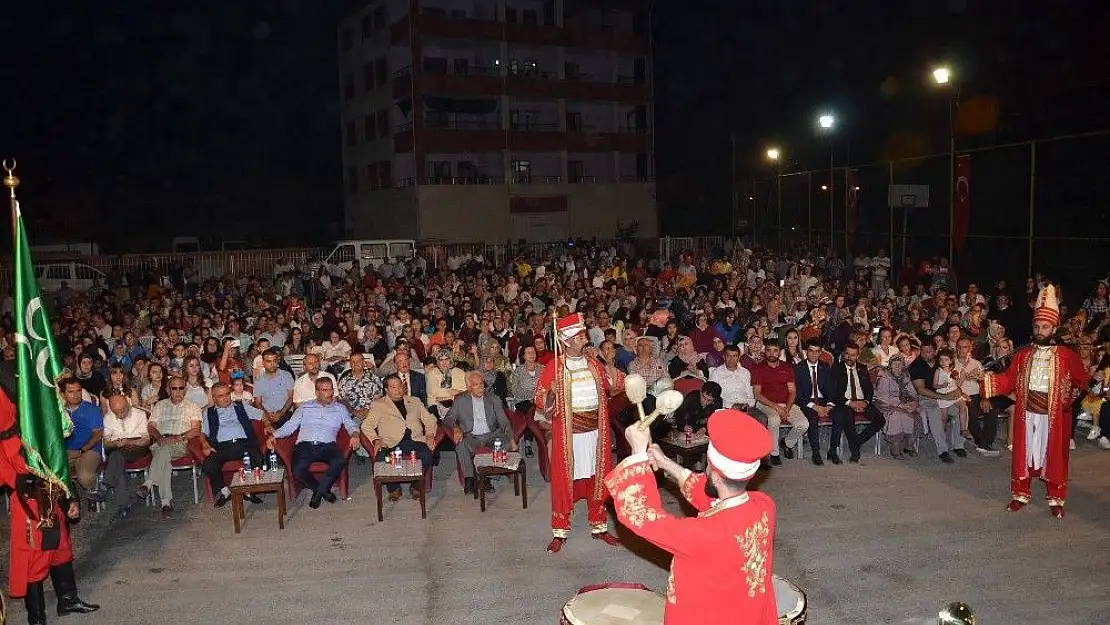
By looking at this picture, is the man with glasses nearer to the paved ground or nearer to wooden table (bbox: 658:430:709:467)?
the paved ground

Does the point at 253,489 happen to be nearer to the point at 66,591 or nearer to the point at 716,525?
the point at 66,591

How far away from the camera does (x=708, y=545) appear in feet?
11.5

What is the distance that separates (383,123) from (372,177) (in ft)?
10.2

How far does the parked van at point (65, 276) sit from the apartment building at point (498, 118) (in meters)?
15.3

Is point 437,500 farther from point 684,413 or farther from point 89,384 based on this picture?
point 89,384

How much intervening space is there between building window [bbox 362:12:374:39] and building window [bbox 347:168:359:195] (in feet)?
22.2

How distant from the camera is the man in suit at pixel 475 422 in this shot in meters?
9.70

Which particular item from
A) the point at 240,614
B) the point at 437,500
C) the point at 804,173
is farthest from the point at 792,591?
the point at 804,173

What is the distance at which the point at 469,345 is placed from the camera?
13531mm

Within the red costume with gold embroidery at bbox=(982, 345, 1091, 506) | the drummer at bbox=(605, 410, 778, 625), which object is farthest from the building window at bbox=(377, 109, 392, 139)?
the drummer at bbox=(605, 410, 778, 625)

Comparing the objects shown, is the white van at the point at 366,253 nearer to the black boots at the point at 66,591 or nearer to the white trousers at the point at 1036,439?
the black boots at the point at 66,591

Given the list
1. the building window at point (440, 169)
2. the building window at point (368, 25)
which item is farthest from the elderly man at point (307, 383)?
the building window at point (368, 25)

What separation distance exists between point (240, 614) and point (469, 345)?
7158 millimetres

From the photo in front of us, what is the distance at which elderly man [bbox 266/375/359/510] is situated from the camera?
9281 millimetres
